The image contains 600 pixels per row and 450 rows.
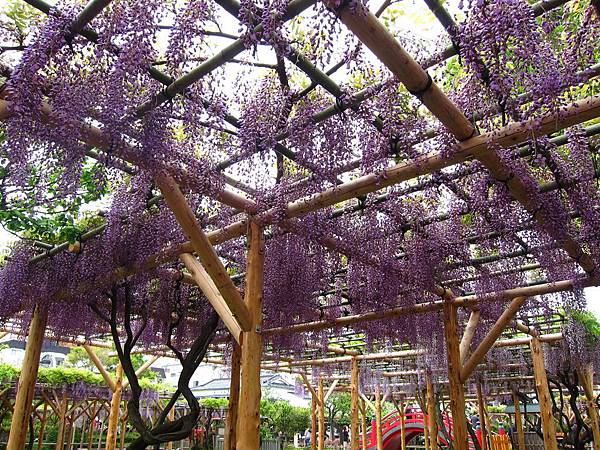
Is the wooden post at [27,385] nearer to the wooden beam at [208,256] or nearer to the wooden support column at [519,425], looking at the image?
the wooden beam at [208,256]

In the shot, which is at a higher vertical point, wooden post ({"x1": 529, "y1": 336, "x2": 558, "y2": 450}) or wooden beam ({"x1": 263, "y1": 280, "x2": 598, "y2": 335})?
wooden beam ({"x1": 263, "y1": 280, "x2": 598, "y2": 335})

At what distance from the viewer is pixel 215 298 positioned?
339cm

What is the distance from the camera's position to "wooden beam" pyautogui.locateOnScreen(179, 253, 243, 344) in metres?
3.24

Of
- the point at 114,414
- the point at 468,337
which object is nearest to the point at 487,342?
the point at 468,337

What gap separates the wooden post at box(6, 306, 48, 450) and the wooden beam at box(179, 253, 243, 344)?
221 centimetres

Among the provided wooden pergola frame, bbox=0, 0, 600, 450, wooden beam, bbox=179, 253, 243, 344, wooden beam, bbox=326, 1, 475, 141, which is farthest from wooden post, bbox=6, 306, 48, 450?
wooden beam, bbox=326, 1, 475, 141

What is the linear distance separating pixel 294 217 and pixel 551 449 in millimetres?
5229

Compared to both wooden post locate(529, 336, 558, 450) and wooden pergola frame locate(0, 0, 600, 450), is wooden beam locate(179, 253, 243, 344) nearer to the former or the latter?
wooden pergola frame locate(0, 0, 600, 450)

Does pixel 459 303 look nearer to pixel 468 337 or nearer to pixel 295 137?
pixel 468 337

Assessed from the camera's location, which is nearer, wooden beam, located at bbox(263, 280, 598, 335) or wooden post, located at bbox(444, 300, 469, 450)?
wooden post, located at bbox(444, 300, 469, 450)

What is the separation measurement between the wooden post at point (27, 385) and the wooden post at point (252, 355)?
266 cm

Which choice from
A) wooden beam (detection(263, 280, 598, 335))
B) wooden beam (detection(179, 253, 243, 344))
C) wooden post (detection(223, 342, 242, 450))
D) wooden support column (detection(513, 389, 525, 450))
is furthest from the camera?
wooden support column (detection(513, 389, 525, 450))

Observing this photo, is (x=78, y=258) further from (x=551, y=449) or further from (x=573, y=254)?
(x=551, y=449)

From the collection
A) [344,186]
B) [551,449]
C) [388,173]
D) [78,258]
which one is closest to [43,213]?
[78,258]
